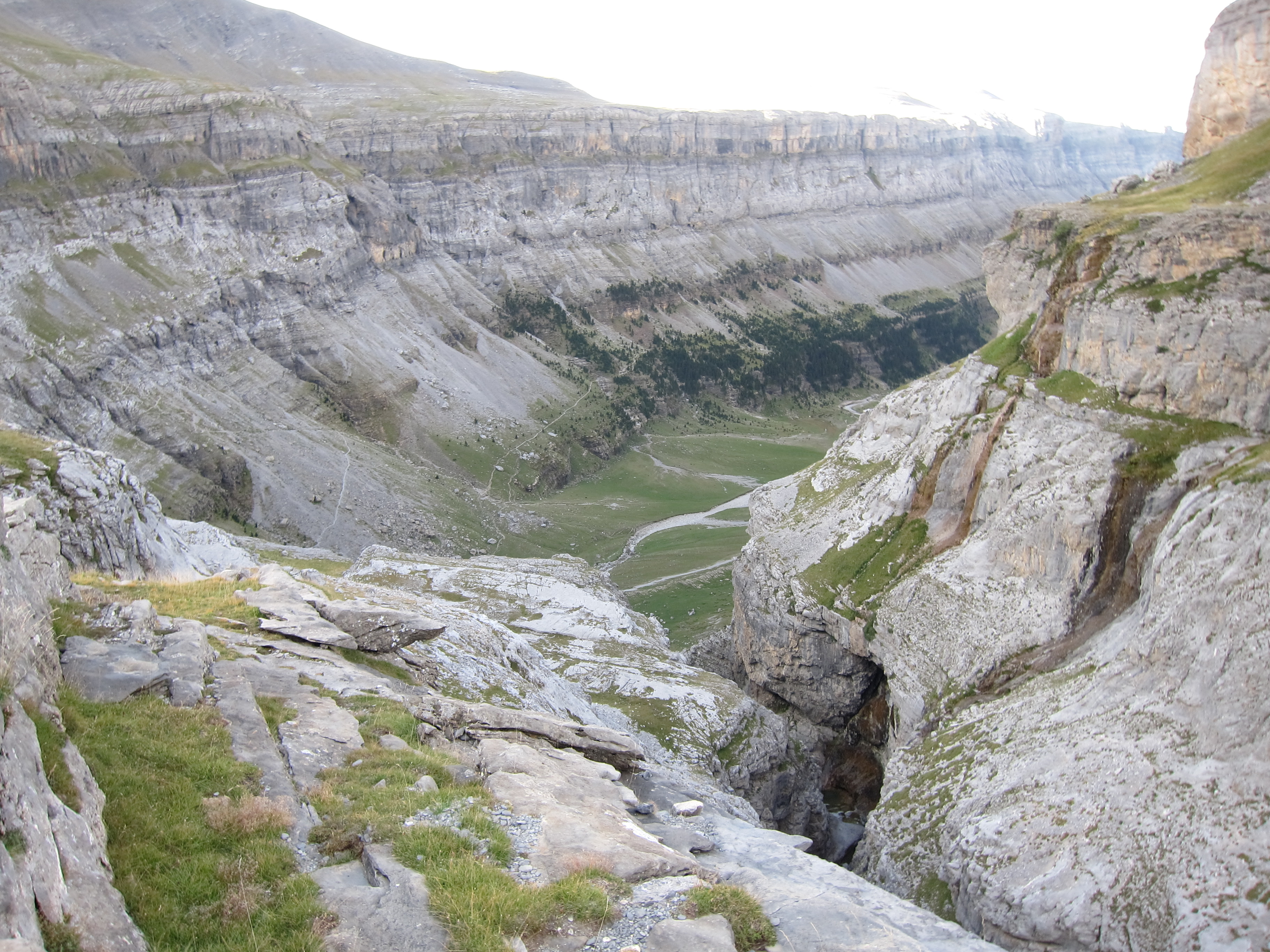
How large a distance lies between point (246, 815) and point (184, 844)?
1.01m

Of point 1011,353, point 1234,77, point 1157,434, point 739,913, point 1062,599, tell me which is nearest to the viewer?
point 739,913

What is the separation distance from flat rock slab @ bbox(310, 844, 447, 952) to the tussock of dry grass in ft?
A: 4.02

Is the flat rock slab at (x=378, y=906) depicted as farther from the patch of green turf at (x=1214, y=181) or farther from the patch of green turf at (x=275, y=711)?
the patch of green turf at (x=1214, y=181)

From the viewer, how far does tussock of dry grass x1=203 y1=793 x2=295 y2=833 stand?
581 inches

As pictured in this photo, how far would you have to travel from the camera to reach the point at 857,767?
43469 millimetres

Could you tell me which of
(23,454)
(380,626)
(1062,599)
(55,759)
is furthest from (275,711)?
(1062,599)

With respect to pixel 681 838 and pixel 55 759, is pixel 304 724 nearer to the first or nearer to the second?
pixel 55 759

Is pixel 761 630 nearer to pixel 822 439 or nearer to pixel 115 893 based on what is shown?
pixel 115 893

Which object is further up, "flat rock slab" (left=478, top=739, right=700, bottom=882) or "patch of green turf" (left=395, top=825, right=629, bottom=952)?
"patch of green turf" (left=395, top=825, right=629, bottom=952)

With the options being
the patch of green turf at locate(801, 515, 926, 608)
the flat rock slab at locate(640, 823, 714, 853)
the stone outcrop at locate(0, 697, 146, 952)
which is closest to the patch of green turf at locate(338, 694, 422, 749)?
the flat rock slab at locate(640, 823, 714, 853)

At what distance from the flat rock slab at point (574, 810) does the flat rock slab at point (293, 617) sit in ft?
22.9

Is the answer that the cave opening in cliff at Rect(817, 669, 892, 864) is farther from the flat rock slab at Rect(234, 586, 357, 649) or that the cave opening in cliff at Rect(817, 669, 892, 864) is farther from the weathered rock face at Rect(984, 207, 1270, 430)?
the flat rock slab at Rect(234, 586, 357, 649)

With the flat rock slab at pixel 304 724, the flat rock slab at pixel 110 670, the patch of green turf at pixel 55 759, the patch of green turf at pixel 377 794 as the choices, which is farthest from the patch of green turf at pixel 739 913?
the flat rock slab at pixel 110 670

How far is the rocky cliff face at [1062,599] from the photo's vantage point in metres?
23.6
